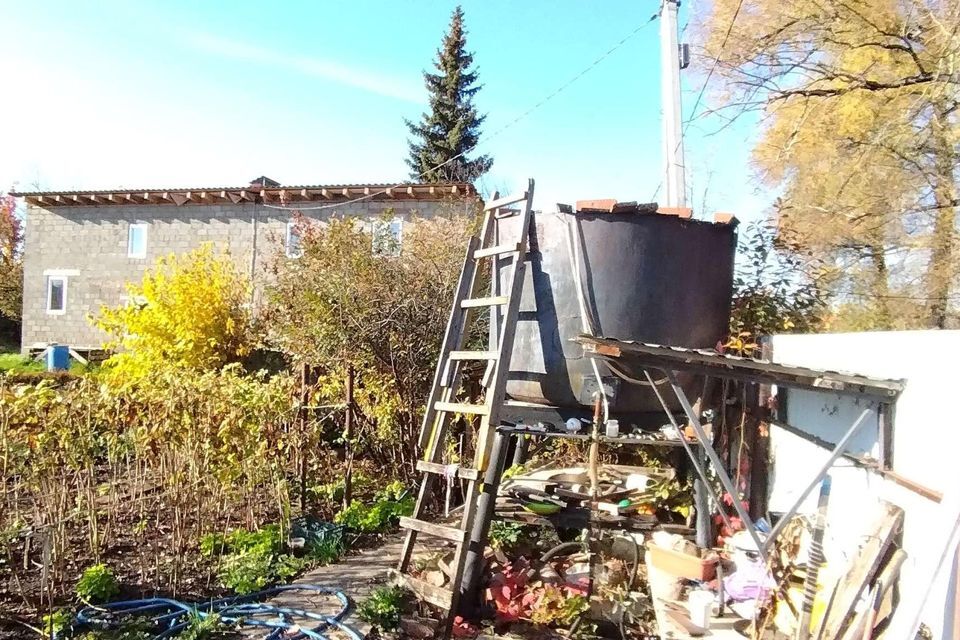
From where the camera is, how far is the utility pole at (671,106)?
26.1ft

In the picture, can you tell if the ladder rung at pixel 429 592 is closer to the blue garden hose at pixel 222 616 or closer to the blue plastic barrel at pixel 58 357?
the blue garden hose at pixel 222 616

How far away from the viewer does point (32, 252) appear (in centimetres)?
2212

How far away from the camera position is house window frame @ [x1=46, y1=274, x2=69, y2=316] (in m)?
21.9

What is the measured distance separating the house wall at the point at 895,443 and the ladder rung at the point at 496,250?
210 cm

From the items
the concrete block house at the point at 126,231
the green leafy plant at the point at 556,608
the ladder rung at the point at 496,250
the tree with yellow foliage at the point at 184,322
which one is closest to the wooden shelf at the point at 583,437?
the green leafy plant at the point at 556,608

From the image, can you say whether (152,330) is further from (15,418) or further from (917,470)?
(917,470)

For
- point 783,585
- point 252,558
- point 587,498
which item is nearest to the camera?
point 783,585

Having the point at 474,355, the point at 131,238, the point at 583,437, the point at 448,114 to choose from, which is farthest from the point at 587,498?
the point at 448,114

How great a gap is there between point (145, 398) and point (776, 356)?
16.9 feet

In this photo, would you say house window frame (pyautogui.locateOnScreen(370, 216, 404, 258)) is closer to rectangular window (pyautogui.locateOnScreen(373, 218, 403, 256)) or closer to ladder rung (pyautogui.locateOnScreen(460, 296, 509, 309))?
rectangular window (pyautogui.locateOnScreen(373, 218, 403, 256))

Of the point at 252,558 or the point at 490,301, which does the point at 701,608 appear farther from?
the point at 252,558

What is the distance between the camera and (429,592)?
183 inches

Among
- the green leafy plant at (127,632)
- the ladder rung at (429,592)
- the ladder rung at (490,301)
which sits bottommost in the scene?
the green leafy plant at (127,632)

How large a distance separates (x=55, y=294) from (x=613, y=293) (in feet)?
76.1
